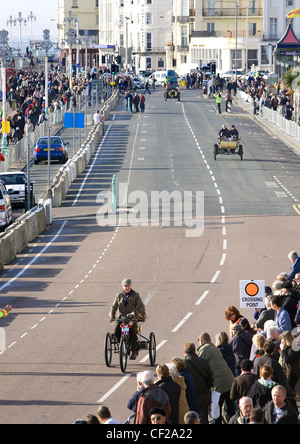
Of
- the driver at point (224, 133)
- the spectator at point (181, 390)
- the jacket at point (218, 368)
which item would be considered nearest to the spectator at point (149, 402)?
the spectator at point (181, 390)

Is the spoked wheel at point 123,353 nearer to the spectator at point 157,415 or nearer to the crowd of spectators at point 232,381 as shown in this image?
the crowd of spectators at point 232,381

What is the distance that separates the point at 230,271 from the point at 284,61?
58.6 metres

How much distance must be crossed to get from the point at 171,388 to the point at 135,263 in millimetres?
17435

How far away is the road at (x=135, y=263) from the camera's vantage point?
18000mm

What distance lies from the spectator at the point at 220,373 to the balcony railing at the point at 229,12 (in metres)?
130

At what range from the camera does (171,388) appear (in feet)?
42.0

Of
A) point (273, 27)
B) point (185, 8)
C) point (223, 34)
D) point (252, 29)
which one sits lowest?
point (223, 34)

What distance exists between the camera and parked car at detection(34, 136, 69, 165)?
5334 centimetres

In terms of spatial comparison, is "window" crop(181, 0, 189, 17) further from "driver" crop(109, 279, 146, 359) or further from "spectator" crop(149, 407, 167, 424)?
"spectator" crop(149, 407, 167, 424)

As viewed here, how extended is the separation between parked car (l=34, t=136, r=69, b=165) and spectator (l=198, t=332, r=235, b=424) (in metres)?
39.4

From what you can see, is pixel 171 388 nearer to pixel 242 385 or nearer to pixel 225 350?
pixel 242 385

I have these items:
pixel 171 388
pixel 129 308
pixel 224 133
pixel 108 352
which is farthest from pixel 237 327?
pixel 224 133

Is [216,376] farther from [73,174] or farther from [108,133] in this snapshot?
[108,133]
